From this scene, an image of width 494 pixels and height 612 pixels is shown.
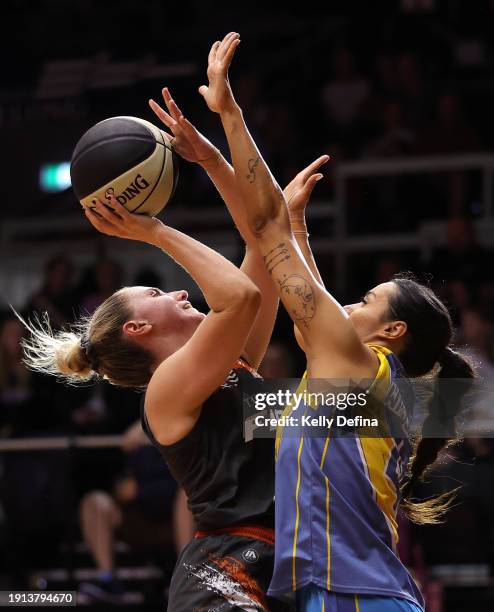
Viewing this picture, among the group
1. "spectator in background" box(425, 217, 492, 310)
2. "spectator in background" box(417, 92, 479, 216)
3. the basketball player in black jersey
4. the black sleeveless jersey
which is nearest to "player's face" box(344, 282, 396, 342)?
the basketball player in black jersey

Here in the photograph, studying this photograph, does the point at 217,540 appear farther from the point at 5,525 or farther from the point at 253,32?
the point at 253,32

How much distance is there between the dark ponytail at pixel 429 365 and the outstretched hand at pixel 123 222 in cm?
73

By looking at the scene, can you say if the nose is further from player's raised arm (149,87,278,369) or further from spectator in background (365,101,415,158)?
spectator in background (365,101,415,158)

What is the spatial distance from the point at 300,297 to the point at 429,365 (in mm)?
622

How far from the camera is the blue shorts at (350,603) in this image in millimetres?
2799

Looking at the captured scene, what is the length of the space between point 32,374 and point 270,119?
10.4ft

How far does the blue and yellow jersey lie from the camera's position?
283 cm

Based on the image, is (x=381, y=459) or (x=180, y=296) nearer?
(x=381, y=459)

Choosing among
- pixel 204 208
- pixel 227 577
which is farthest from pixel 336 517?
pixel 204 208

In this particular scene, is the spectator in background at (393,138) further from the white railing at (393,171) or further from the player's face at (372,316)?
the player's face at (372,316)

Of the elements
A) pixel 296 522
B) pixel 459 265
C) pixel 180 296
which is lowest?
pixel 296 522

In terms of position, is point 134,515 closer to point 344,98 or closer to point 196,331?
point 196,331

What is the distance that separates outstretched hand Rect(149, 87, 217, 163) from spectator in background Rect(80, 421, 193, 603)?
343cm

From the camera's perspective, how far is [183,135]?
3.28 meters
